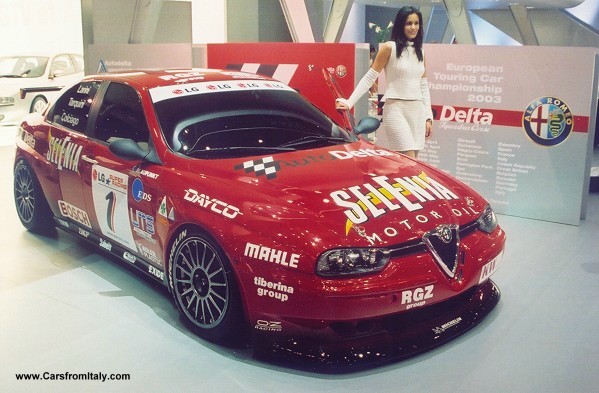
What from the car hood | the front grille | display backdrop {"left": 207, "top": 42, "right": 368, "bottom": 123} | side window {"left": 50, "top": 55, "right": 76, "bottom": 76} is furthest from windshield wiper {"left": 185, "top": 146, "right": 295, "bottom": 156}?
side window {"left": 50, "top": 55, "right": 76, "bottom": 76}

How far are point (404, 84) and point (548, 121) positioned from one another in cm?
138

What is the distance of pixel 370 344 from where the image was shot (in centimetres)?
286

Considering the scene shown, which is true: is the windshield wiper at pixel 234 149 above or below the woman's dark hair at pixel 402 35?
below

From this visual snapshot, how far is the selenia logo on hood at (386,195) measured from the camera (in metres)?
2.92

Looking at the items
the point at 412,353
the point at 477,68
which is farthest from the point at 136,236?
the point at 477,68

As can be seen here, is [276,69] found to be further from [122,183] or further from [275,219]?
[275,219]

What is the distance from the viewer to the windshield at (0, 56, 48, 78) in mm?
10297

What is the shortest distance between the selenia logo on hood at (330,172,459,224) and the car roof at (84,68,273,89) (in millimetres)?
1306

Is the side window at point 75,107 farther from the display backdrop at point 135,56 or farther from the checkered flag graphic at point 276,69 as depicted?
the display backdrop at point 135,56

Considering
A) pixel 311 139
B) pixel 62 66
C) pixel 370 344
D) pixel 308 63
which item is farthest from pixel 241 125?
pixel 62 66

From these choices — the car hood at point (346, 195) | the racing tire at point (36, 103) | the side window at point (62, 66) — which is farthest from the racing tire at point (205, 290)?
the side window at point (62, 66)

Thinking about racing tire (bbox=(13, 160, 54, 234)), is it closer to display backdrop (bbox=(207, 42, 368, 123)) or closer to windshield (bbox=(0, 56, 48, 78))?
display backdrop (bbox=(207, 42, 368, 123))

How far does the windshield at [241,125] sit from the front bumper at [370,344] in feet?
3.45

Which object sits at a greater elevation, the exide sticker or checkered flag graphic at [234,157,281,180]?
checkered flag graphic at [234,157,281,180]
